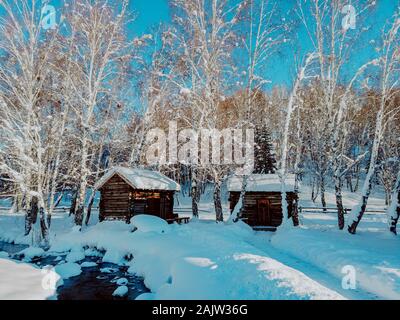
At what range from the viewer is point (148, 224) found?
1597cm

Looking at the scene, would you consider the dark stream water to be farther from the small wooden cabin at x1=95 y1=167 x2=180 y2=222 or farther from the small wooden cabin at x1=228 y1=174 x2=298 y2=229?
the small wooden cabin at x1=228 y1=174 x2=298 y2=229

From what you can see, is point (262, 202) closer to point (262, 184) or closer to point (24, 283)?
point (262, 184)

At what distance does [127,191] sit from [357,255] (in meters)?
14.5

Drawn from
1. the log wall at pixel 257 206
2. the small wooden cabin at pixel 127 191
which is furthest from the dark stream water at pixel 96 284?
the log wall at pixel 257 206

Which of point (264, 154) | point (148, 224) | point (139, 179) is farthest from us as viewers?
point (264, 154)

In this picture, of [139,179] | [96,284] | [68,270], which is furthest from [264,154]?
[96,284]

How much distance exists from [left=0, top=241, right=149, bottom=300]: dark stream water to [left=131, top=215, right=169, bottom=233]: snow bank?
293cm

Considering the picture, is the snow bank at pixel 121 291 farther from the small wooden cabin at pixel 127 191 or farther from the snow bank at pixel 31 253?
the small wooden cabin at pixel 127 191

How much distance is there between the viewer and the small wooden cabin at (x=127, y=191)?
786 inches

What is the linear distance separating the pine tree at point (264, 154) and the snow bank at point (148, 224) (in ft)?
75.6

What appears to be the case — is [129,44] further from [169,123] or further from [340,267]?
[340,267]

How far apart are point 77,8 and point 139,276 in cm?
1413

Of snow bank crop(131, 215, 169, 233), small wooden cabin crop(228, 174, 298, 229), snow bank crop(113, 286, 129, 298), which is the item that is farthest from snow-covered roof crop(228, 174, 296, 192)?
snow bank crop(113, 286, 129, 298)
